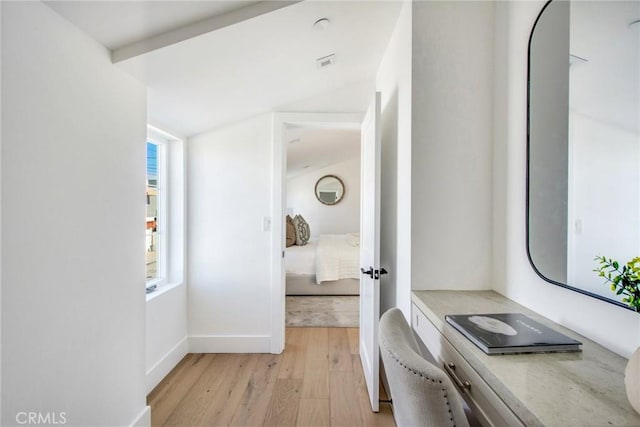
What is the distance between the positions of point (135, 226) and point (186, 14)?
3.48 feet

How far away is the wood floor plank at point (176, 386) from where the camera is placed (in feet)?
5.84

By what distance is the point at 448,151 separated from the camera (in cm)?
144

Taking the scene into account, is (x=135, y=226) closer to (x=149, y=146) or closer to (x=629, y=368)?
(x=149, y=146)

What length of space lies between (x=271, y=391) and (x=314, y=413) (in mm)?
373

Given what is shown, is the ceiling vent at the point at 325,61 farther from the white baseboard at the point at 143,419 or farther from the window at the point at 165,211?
the white baseboard at the point at 143,419

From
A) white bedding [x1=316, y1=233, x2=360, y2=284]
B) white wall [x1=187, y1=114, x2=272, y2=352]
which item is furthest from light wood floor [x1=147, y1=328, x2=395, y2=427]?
white bedding [x1=316, y1=233, x2=360, y2=284]

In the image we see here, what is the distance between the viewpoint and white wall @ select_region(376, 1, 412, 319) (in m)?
1.50

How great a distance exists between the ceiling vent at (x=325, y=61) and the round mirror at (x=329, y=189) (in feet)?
16.9

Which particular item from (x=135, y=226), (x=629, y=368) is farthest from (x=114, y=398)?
(x=629, y=368)

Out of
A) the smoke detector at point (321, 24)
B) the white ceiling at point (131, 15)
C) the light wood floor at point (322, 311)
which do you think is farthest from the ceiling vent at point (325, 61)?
the light wood floor at point (322, 311)

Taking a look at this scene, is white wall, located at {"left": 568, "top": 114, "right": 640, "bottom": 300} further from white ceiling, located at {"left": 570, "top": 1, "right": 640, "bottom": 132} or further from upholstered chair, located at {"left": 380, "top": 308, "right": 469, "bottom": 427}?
upholstered chair, located at {"left": 380, "top": 308, "right": 469, "bottom": 427}

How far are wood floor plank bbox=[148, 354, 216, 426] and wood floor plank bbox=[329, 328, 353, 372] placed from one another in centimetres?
102

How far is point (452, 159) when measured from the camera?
4.73ft

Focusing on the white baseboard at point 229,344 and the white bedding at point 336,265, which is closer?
the white baseboard at point 229,344
